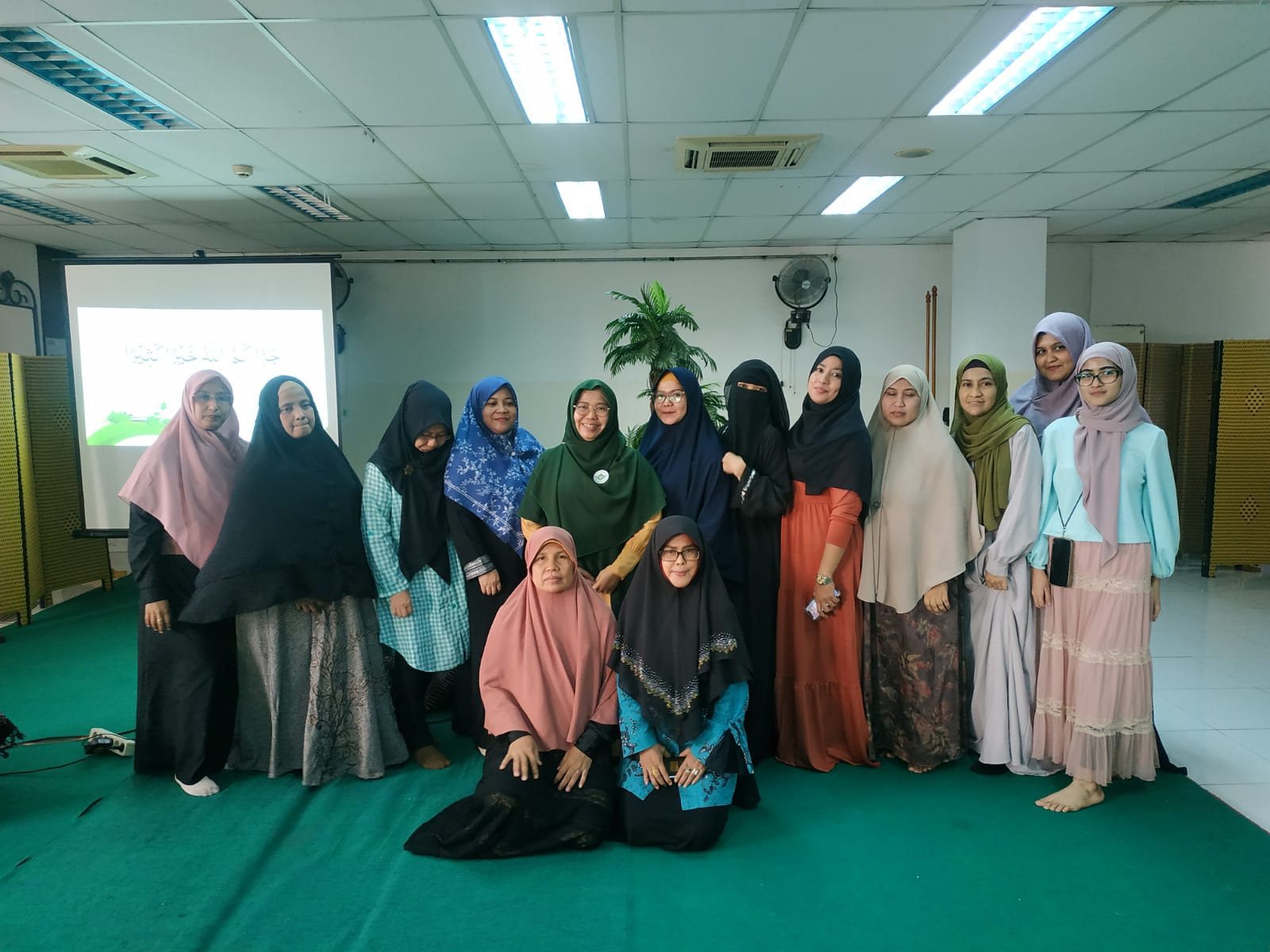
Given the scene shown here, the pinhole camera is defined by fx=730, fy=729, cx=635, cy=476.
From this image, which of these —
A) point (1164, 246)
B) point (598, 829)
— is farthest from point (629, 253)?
point (598, 829)

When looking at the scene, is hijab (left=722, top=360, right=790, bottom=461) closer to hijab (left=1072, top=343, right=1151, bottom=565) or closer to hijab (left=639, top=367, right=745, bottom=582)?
hijab (left=639, top=367, right=745, bottom=582)

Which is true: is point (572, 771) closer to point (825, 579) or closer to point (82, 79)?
point (825, 579)

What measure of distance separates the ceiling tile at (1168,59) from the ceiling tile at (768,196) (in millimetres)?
1451

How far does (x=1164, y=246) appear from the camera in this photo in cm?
637

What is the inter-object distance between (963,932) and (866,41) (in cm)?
287

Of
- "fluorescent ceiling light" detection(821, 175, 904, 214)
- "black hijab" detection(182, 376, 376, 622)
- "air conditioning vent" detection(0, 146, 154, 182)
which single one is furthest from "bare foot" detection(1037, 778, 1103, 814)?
"air conditioning vent" detection(0, 146, 154, 182)

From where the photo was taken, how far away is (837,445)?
248cm

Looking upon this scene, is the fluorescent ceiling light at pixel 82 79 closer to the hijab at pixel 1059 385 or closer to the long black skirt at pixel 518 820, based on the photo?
the long black skirt at pixel 518 820

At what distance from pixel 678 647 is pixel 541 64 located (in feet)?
7.72

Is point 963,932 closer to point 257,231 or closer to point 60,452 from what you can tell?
point 60,452

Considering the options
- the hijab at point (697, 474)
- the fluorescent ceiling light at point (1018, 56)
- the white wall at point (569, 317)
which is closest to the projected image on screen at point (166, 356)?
the white wall at point (569, 317)

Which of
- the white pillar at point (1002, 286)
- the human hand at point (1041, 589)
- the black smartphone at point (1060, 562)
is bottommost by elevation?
the human hand at point (1041, 589)

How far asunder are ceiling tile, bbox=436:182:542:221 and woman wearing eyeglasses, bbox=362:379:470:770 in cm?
234

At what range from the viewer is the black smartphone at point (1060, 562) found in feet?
7.80
